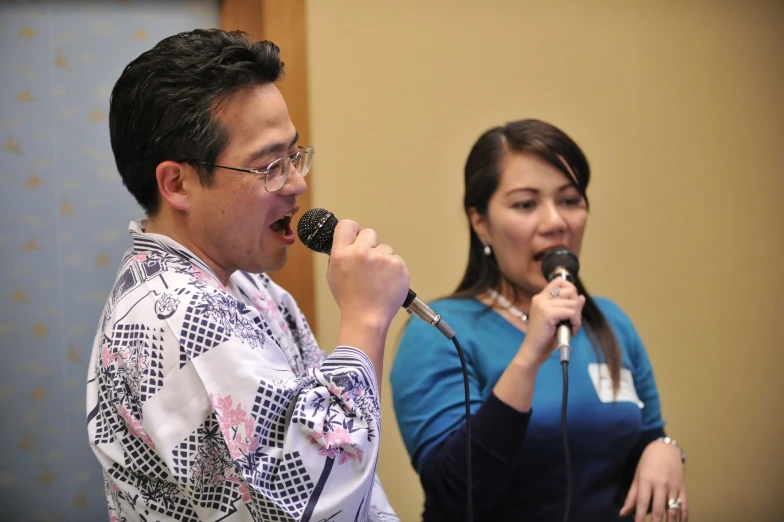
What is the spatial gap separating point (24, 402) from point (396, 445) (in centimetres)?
110

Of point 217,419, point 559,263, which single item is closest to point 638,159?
point 559,263

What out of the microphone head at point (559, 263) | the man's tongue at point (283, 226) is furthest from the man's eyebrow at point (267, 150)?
the microphone head at point (559, 263)

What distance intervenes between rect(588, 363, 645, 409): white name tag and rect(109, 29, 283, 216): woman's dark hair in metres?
0.97

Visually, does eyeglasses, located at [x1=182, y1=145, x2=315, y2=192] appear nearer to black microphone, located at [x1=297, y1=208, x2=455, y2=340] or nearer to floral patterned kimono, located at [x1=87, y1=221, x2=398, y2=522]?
black microphone, located at [x1=297, y1=208, x2=455, y2=340]

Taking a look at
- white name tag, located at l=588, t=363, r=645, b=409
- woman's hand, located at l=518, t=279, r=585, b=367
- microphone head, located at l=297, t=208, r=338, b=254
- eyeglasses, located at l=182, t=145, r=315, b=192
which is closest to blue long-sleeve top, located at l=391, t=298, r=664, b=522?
white name tag, located at l=588, t=363, r=645, b=409

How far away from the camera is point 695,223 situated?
264 cm

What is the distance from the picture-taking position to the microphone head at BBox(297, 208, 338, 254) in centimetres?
114

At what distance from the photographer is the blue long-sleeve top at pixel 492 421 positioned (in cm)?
144

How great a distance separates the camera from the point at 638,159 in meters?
2.60

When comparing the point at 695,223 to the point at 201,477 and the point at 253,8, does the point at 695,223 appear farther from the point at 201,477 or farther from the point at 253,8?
the point at 201,477

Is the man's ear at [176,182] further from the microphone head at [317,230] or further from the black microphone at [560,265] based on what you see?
the black microphone at [560,265]

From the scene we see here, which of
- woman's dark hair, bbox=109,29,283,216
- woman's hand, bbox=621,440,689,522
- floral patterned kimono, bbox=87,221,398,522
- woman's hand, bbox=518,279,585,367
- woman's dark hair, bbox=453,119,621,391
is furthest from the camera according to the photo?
woman's dark hair, bbox=453,119,621,391

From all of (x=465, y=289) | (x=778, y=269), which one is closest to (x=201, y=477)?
(x=465, y=289)

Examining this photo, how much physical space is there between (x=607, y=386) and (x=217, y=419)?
1.00 meters
